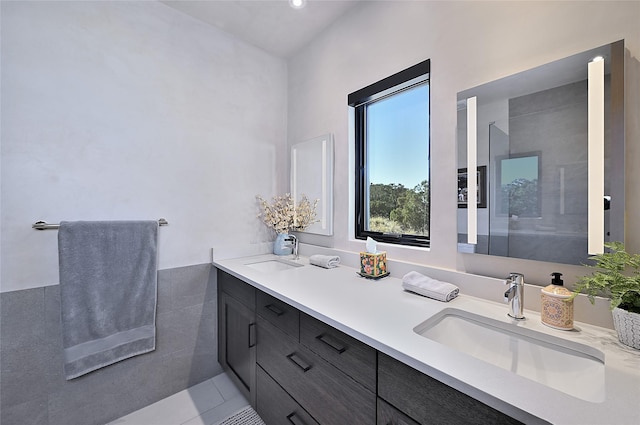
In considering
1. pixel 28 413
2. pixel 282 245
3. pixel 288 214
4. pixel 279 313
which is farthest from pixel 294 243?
pixel 28 413

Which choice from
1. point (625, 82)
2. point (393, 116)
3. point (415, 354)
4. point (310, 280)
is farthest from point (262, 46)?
point (415, 354)

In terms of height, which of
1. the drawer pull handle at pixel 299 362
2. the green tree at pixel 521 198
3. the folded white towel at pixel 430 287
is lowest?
the drawer pull handle at pixel 299 362

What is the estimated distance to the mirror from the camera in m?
1.88

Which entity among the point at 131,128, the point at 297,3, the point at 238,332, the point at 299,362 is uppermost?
the point at 297,3

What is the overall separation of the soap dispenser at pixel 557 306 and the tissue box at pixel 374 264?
0.69 meters

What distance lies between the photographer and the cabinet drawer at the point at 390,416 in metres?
0.71

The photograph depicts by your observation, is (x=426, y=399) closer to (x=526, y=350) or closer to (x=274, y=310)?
(x=526, y=350)

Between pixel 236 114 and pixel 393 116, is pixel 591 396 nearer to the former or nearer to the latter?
pixel 393 116

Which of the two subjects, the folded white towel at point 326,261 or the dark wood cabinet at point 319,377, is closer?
the dark wood cabinet at point 319,377

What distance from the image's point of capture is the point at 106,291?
146 centimetres

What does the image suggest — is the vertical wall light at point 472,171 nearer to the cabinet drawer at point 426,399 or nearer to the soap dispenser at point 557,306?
the soap dispenser at point 557,306

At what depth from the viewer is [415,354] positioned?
27.2 inches

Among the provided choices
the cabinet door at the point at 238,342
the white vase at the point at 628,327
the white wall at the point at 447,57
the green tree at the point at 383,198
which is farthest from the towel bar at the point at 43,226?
the white vase at the point at 628,327

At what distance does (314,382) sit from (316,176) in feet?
4.46
